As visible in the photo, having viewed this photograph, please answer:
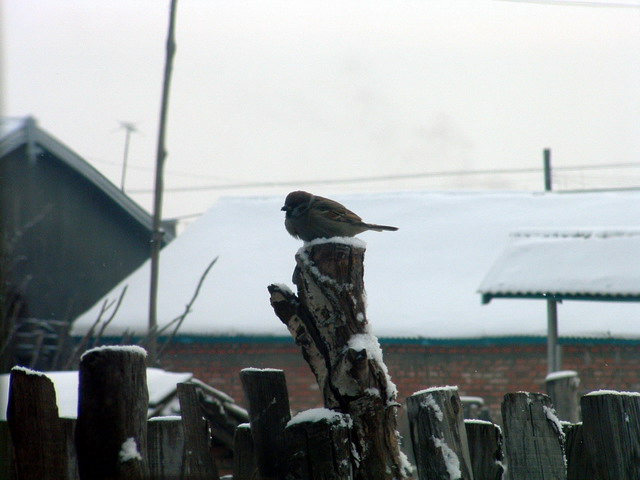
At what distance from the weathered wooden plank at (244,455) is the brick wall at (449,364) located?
34.2ft

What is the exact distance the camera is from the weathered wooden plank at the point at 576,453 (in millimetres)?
2668

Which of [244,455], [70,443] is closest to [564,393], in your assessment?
[244,455]

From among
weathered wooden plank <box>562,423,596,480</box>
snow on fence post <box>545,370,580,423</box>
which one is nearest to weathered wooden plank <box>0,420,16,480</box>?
weathered wooden plank <box>562,423,596,480</box>

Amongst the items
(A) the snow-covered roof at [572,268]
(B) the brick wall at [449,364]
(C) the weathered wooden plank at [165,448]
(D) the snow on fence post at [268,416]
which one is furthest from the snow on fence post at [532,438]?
(B) the brick wall at [449,364]

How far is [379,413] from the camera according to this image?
2.58 meters

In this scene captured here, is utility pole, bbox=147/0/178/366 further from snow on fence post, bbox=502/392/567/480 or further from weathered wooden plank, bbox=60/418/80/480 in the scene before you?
snow on fence post, bbox=502/392/567/480

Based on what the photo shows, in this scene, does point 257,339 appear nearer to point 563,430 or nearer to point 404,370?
point 404,370

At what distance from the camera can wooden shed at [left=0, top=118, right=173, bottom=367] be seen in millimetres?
14148

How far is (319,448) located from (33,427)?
837 mm

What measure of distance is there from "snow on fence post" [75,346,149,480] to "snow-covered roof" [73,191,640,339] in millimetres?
10288

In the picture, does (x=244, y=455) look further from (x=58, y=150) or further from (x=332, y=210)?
(x=58, y=150)

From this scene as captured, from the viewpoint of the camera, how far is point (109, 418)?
2227mm

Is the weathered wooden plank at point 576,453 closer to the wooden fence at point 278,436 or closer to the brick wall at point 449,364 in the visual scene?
the wooden fence at point 278,436

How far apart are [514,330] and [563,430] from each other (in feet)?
34.1
